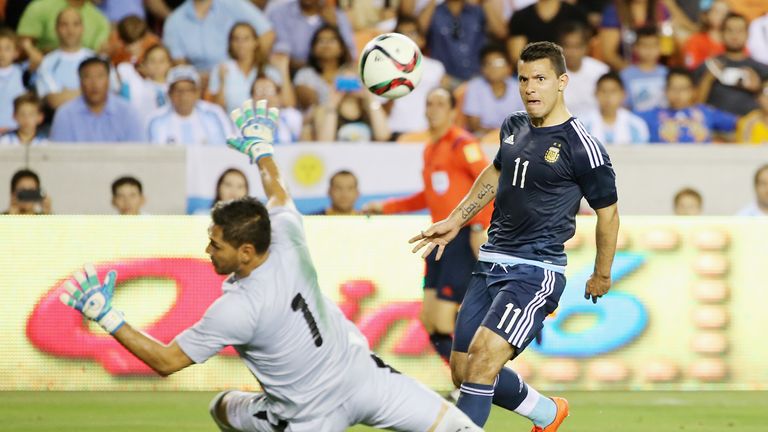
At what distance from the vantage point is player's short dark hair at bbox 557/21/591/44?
14.3 m

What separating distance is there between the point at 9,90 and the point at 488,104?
17.5 ft

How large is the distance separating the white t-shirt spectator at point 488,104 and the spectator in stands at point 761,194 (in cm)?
287

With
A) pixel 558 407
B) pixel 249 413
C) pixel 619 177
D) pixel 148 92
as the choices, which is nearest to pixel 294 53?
pixel 148 92

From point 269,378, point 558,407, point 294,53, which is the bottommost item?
point 558,407

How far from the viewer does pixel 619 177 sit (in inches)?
486

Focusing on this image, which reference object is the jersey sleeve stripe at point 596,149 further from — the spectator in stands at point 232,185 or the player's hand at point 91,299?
the spectator in stands at point 232,185

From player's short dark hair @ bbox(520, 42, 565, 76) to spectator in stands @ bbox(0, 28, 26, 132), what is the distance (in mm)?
8026

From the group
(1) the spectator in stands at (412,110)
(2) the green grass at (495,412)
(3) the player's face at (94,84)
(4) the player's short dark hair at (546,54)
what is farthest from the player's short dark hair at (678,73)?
(4) the player's short dark hair at (546,54)

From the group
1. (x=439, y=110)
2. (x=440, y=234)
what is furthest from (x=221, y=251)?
(x=439, y=110)

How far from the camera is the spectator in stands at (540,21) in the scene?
14555 mm

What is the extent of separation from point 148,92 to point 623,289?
609cm

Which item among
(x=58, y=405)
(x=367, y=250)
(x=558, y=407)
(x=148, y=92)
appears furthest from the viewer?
Answer: (x=148, y=92)

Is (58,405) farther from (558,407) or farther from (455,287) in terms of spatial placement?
(558,407)

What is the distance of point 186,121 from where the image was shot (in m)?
13.2
